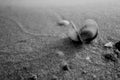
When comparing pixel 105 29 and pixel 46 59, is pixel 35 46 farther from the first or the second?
pixel 105 29

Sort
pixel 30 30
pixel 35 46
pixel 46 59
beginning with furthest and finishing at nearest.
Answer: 1. pixel 30 30
2. pixel 35 46
3. pixel 46 59

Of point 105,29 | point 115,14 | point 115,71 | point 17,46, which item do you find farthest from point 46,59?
point 115,14

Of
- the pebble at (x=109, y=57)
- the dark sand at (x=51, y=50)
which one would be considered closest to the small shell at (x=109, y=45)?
the dark sand at (x=51, y=50)

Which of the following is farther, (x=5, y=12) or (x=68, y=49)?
(x=5, y=12)

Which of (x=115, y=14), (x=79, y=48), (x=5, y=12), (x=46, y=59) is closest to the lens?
(x=46, y=59)

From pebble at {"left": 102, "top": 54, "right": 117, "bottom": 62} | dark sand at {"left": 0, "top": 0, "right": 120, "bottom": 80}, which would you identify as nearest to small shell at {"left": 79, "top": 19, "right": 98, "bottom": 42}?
dark sand at {"left": 0, "top": 0, "right": 120, "bottom": 80}

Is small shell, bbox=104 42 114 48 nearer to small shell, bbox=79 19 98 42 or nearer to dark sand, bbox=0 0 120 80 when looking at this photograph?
dark sand, bbox=0 0 120 80

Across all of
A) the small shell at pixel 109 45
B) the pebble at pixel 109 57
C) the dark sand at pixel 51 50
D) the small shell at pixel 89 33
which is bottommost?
the dark sand at pixel 51 50

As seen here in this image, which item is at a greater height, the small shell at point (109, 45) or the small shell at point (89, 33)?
the small shell at point (89, 33)

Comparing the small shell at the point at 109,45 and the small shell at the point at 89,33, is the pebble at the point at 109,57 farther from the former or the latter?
the small shell at the point at 89,33

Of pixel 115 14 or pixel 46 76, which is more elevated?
pixel 115 14
